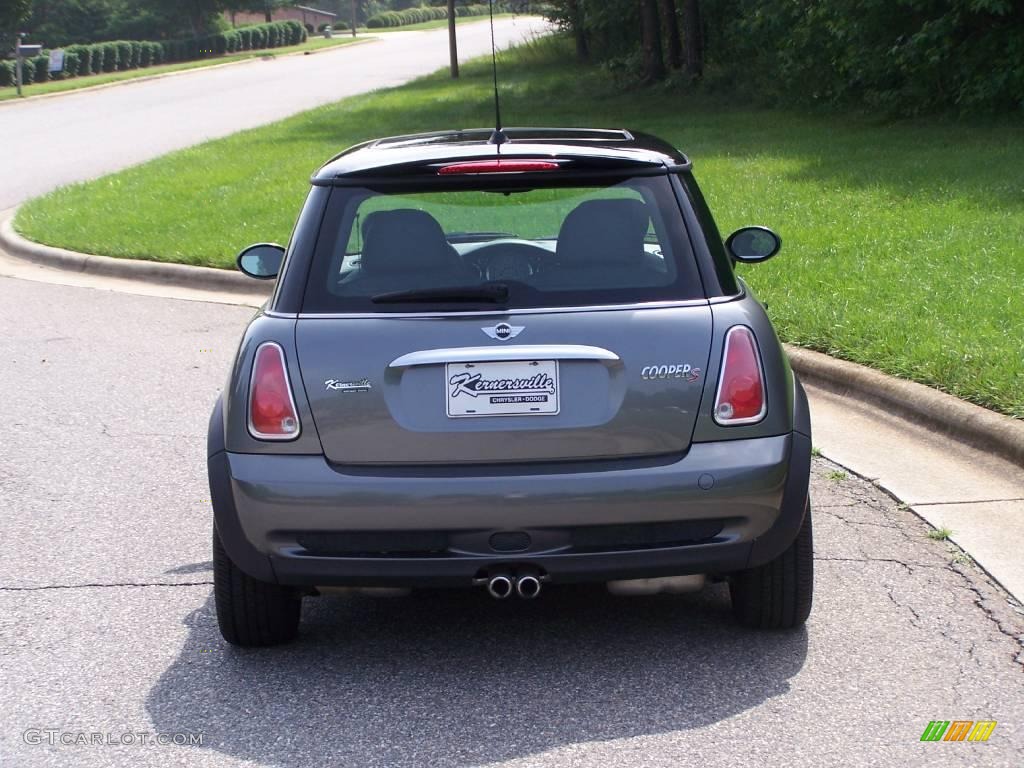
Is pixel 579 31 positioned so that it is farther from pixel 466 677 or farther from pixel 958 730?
pixel 958 730

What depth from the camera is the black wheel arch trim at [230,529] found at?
13.4 ft

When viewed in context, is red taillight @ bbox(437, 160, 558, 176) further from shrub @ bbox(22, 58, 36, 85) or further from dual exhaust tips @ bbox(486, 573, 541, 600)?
shrub @ bbox(22, 58, 36, 85)

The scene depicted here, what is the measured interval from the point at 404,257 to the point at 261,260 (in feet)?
3.86

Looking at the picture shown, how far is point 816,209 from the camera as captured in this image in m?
12.4

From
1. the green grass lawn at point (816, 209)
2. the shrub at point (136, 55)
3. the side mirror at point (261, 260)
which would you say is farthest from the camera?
the shrub at point (136, 55)

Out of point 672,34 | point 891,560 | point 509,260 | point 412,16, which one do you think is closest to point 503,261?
point 509,260

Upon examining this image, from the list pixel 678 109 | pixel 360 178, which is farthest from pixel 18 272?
pixel 678 109

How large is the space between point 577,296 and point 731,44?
2503 centimetres

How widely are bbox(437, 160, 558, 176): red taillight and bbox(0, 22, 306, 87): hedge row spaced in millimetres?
45251

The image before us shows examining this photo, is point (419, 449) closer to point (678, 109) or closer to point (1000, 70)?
point (1000, 70)

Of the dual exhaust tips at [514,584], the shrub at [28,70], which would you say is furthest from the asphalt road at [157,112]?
the dual exhaust tips at [514,584]

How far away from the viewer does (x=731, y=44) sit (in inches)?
1103

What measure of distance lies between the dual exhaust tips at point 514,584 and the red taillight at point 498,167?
47.6 inches

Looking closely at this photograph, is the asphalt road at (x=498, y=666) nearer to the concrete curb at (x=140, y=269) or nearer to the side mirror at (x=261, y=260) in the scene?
the side mirror at (x=261, y=260)
